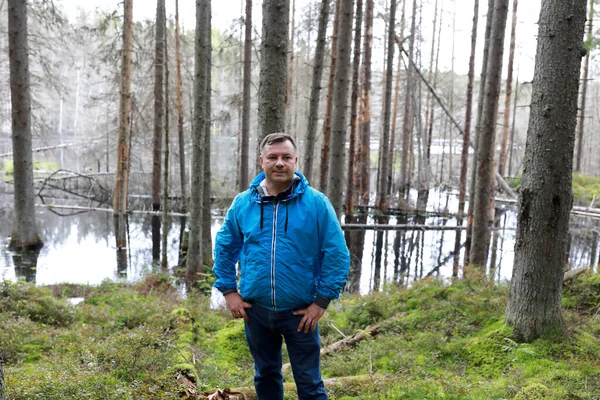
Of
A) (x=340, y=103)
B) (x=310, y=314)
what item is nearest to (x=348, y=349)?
(x=310, y=314)

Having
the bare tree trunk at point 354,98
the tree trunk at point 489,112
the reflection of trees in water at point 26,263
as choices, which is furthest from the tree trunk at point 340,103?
the reflection of trees in water at point 26,263

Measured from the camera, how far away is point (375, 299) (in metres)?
6.73

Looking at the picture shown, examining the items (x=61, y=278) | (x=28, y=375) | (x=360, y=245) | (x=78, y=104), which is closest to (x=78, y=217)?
(x=61, y=278)

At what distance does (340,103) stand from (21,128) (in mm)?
8547

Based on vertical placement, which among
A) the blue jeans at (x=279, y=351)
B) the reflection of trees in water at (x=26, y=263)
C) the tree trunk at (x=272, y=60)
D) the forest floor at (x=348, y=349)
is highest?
the tree trunk at (x=272, y=60)

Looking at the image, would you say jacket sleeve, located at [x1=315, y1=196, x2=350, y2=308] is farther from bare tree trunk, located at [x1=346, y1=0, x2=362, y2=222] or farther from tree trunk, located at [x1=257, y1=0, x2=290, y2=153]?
bare tree trunk, located at [x1=346, y1=0, x2=362, y2=222]

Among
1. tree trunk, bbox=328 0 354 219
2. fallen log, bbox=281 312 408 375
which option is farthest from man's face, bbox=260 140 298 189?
tree trunk, bbox=328 0 354 219

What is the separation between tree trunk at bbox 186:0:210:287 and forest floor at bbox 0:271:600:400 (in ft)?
12.3

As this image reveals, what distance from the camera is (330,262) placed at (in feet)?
8.95

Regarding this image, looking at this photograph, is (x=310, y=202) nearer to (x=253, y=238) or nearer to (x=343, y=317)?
(x=253, y=238)

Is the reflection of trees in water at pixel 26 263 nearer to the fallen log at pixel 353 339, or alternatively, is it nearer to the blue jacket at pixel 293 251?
the fallen log at pixel 353 339

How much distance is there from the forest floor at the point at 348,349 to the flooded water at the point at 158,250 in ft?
8.67

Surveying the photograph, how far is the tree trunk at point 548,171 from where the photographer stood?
4.20 meters

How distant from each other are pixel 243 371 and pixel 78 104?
2316 inches
